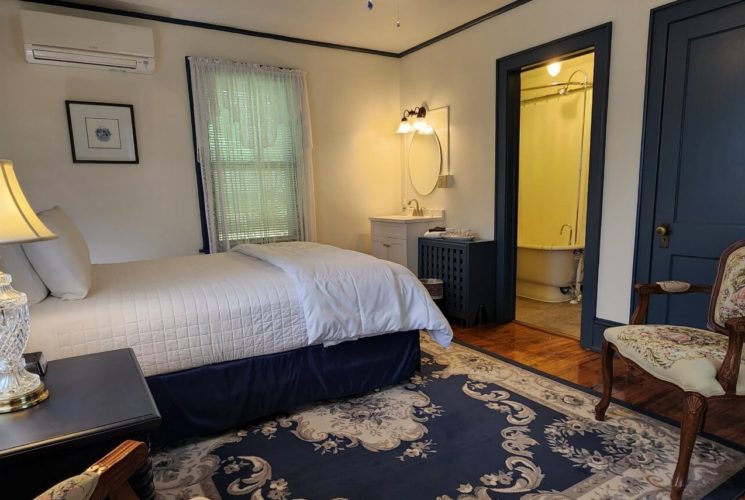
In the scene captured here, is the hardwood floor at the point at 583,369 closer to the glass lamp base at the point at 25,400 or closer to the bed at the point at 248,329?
the bed at the point at 248,329

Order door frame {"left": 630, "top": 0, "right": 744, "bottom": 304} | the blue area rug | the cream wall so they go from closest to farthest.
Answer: the blue area rug < door frame {"left": 630, "top": 0, "right": 744, "bottom": 304} < the cream wall

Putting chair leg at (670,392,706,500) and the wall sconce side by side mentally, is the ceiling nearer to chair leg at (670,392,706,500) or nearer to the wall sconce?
the wall sconce

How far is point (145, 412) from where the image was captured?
3.73 feet

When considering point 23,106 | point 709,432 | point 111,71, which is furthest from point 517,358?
point 23,106

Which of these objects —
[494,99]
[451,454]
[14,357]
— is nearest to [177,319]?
[14,357]

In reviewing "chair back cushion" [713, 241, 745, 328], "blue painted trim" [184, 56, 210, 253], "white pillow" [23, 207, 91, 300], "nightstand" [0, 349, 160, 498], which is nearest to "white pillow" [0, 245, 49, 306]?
"white pillow" [23, 207, 91, 300]

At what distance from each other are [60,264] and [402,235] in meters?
2.76

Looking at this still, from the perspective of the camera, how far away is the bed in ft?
5.98

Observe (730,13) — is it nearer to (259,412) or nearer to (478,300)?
(478,300)

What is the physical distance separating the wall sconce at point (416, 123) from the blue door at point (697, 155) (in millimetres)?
2008

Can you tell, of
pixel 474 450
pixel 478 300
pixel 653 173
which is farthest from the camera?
pixel 478 300

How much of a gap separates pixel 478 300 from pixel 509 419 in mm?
1614

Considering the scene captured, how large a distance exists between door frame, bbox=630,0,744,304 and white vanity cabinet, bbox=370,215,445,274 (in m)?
1.82

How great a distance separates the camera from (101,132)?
131 inches
